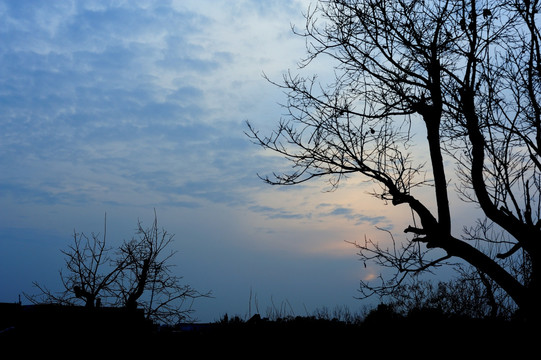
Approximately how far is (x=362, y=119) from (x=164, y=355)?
539cm

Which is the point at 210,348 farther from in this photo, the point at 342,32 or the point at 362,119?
the point at 342,32

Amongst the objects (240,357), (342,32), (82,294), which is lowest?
(240,357)

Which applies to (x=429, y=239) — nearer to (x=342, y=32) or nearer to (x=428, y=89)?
(x=428, y=89)

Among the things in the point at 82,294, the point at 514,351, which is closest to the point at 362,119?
the point at 514,351

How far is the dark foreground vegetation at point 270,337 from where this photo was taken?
661 cm

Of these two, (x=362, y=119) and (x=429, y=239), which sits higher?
(x=362, y=119)

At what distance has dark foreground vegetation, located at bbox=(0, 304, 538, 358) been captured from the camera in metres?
6.61

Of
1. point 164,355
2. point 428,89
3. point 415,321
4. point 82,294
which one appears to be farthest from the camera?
point 82,294

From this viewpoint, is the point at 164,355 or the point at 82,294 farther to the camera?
the point at 82,294

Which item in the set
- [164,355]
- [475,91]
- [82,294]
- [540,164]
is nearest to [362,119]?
[475,91]

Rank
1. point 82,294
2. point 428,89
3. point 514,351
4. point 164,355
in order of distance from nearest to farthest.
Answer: point 164,355 < point 514,351 < point 428,89 < point 82,294

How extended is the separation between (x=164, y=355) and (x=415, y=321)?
381cm

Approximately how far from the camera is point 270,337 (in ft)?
22.6

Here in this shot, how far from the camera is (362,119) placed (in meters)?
9.03
